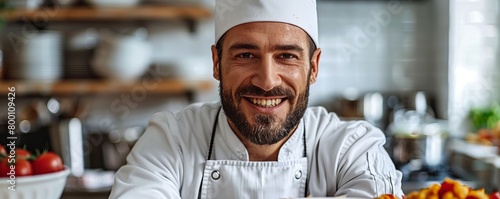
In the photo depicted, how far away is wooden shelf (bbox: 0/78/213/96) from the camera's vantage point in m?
3.35

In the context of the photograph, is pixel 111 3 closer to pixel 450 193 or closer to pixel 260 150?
pixel 260 150

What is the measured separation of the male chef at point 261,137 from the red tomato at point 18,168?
0.20 meters

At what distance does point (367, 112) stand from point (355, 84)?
0.66 ft

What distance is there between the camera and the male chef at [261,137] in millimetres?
1289

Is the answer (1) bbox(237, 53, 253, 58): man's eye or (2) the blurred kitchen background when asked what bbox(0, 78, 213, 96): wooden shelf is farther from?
(1) bbox(237, 53, 253, 58): man's eye

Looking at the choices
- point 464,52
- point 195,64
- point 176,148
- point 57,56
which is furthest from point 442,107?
point 176,148

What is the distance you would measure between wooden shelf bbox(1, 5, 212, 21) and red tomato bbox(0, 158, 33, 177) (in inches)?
82.4

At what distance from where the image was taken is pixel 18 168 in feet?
4.54

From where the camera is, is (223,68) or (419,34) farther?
(419,34)

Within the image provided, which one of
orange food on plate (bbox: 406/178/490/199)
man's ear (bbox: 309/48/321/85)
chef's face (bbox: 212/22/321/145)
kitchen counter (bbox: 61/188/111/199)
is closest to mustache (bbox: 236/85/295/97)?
chef's face (bbox: 212/22/321/145)

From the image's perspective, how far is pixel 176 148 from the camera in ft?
4.63

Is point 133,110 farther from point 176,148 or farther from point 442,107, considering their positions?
point 176,148

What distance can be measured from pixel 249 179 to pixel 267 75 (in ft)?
0.82

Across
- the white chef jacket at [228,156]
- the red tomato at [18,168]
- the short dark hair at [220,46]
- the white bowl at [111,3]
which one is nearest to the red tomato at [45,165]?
the red tomato at [18,168]
